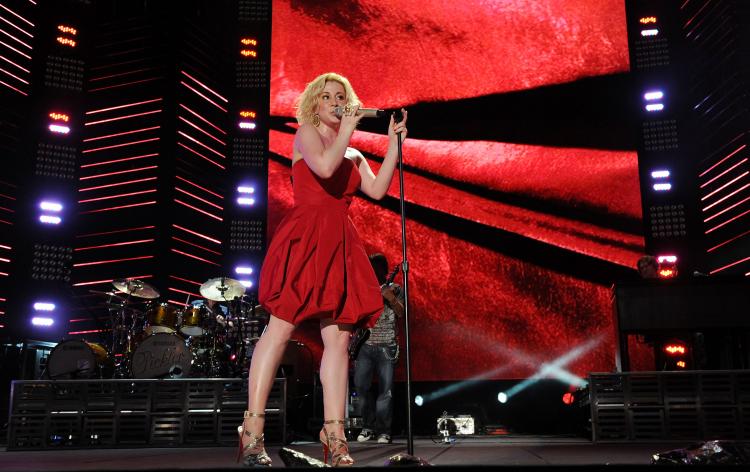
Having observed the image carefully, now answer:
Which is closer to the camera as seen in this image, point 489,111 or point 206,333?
point 206,333

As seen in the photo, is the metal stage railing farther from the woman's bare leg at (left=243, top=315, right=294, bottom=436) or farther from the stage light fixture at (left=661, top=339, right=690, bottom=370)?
the stage light fixture at (left=661, top=339, right=690, bottom=370)

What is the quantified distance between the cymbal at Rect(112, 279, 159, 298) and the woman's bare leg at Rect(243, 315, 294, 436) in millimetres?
4600

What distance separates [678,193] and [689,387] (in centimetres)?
434

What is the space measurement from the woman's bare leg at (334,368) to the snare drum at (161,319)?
4.46m

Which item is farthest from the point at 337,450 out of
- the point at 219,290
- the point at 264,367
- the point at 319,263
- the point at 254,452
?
the point at 219,290

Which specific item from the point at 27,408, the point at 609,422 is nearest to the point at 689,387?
the point at 609,422

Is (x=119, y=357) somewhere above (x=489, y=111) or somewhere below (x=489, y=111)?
below

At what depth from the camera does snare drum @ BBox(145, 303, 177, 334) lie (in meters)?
6.57

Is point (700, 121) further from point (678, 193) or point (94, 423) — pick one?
point (94, 423)

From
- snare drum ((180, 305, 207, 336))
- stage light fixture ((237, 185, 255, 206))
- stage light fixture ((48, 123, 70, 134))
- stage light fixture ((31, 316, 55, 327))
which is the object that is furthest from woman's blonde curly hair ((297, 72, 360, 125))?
stage light fixture ((48, 123, 70, 134))

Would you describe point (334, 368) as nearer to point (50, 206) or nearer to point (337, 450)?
point (337, 450)

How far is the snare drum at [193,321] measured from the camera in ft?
21.6

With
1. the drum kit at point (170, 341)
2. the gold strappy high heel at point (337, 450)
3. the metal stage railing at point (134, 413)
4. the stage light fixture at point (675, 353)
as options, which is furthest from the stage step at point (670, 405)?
the drum kit at point (170, 341)

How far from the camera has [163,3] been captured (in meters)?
9.45
